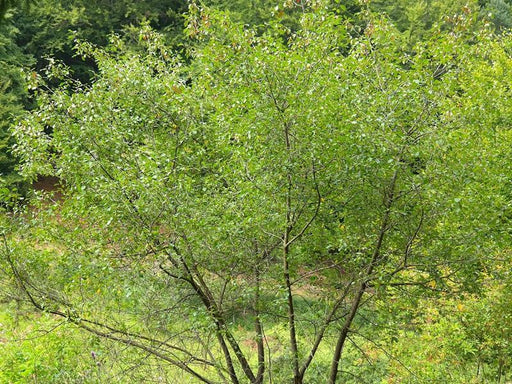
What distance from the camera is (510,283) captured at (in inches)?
209

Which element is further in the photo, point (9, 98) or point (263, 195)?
point (9, 98)

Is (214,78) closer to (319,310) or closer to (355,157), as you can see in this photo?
(355,157)

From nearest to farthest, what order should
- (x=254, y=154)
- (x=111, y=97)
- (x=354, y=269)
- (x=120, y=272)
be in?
(x=120, y=272) → (x=254, y=154) → (x=354, y=269) → (x=111, y=97)

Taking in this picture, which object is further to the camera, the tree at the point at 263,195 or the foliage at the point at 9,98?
the foliage at the point at 9,98

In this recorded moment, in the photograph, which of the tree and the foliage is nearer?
the tree

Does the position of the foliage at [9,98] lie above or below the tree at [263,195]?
above

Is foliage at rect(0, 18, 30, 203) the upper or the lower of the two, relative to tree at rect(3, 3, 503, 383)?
upper

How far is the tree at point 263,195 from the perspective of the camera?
186 inches

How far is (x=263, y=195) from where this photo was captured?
5.05 meters

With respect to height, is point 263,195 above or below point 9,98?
below

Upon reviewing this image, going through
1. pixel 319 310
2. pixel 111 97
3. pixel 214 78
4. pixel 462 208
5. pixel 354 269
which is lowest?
pixel 319 310

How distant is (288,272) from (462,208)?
6.12ft

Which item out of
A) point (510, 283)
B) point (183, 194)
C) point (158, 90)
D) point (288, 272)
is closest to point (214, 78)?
point (158, 90)

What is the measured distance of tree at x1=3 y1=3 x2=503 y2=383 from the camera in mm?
4730
